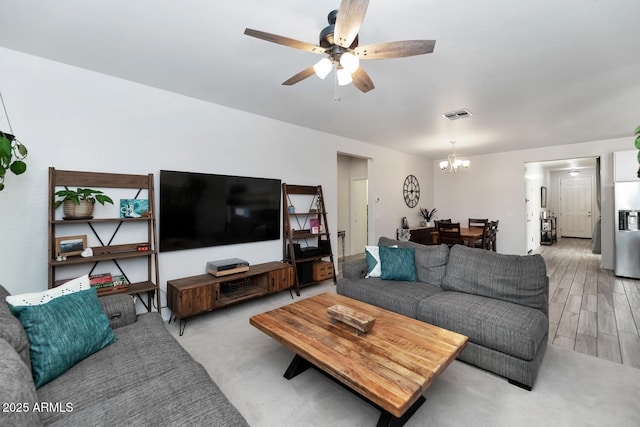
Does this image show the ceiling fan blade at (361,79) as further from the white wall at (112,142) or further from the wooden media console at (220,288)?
the wooden media console at (220,288)

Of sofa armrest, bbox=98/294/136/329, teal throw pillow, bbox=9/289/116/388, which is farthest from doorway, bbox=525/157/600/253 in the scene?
teal throw pillow, bbox=9/289/116/388

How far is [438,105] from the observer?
3.57 metres

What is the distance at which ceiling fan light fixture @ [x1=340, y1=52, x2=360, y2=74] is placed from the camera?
1.68 metres

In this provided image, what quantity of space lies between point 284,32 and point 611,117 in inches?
195

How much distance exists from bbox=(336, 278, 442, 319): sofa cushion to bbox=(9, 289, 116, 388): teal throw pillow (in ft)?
7.02

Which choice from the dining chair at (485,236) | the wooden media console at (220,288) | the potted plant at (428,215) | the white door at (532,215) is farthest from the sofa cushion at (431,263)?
the white door at (532,215)

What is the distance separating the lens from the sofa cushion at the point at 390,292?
260cm

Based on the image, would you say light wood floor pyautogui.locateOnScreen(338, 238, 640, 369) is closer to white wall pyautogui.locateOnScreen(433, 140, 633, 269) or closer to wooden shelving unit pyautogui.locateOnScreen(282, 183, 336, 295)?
white wall pyautogui.locateOnScreen(433, 140, 633, 269)

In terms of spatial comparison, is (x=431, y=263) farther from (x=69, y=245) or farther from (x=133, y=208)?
(x=69, y=245)

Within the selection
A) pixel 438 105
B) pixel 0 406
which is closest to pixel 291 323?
pixel 0 406

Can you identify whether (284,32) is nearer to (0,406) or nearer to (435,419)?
(0,406)

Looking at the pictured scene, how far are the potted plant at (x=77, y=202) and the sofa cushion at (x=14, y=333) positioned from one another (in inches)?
51.1

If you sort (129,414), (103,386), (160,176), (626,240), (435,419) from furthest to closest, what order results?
1. (626,240)
2. (160,176)
3. (435,419)
4. (103,386)
5. (129,414)

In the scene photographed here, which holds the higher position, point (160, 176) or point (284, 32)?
point (284, 32)
